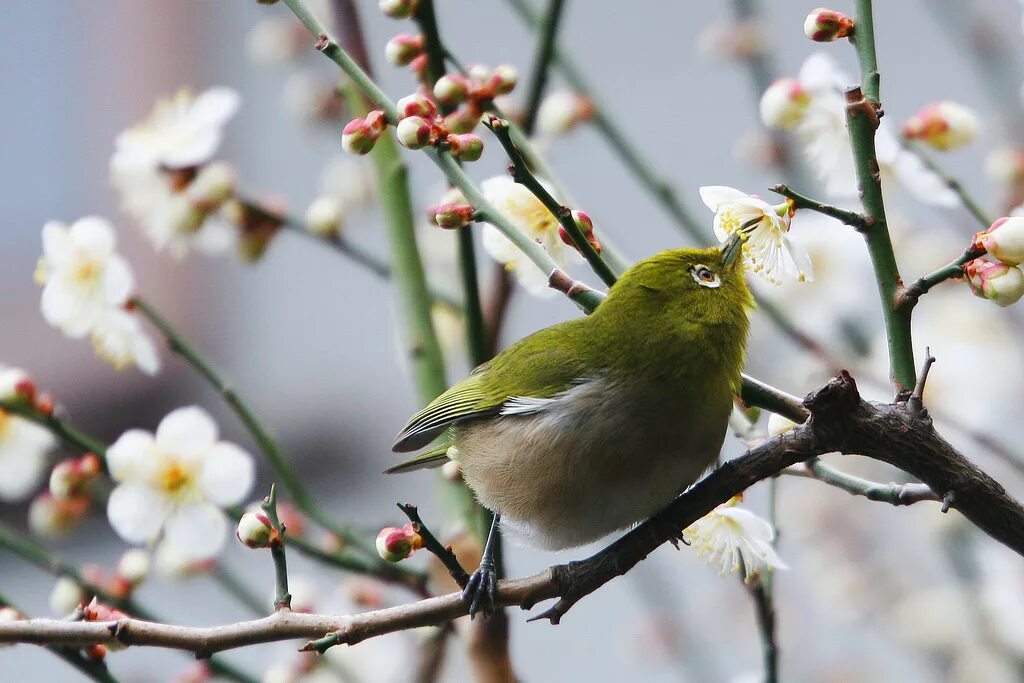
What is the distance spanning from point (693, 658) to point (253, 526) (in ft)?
2.41

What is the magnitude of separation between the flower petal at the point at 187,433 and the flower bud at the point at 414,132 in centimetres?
44

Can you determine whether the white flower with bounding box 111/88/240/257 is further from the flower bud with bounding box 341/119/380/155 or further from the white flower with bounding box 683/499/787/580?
the white flower with bounding box 683/499/787/580

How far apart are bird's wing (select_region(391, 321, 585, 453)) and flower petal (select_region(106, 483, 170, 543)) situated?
0.78 feet

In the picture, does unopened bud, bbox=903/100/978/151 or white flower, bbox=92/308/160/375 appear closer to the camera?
unopened bud, bbox=903/100/978/151

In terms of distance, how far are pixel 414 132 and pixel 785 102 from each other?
1.29ft

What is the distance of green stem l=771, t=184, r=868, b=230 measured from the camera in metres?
0.69

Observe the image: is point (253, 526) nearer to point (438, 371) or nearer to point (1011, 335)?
point (438, 371)

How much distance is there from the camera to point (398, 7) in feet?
3.11

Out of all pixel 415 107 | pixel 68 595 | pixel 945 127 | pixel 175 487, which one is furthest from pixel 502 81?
pixel 68 595

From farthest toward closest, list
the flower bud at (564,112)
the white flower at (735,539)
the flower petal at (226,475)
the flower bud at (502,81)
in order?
the flower bud at (564,112), the flower petal at (226,475), the flower bud at (502,81), the white flower at (735,539)

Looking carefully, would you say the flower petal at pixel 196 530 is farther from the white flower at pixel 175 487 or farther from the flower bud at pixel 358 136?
the flower bud at pixel 358 136

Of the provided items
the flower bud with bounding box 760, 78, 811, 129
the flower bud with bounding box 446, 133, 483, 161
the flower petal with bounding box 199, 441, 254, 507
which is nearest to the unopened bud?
the flower bud with bounding box 760, 78, 811, 129

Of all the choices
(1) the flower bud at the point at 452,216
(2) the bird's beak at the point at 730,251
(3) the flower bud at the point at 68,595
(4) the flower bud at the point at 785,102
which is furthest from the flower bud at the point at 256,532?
(4) the flower bud at the point at 785,102

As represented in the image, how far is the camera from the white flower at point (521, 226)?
981 millimetres
